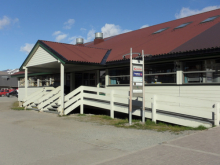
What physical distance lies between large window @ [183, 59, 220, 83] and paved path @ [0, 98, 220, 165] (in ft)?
9.89

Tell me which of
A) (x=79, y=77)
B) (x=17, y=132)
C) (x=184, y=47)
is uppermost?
(x=184, y=47)

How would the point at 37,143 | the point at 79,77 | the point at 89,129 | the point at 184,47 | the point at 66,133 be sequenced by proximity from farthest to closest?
the point at 79,77, the point at 184,47, the point at 89,129, the point at 66,133, the point at 37,143

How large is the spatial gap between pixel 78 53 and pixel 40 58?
2.63 metres

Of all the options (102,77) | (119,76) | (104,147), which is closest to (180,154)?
(104,147)

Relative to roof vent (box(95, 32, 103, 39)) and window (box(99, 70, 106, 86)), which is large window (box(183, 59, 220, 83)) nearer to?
window (box(99, 70, 106, 86))

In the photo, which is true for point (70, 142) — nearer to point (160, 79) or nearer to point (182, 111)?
point (182, 111)

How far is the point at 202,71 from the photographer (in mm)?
10500

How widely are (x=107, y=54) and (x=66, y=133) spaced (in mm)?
8154

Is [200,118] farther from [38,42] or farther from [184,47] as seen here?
[38,42]

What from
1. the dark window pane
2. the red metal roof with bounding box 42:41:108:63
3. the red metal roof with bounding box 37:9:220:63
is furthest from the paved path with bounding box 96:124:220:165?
the red metal roof with bounding box 42:41:108:63

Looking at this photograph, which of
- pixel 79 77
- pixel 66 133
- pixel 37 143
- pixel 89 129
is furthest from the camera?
pixel 79 77

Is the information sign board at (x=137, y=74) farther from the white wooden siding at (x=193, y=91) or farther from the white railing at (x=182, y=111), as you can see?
the white wooden siding at (x=193, y=91)

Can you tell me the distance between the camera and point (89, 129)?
9.28 meters

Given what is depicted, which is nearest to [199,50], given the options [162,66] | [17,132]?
[162,66]
